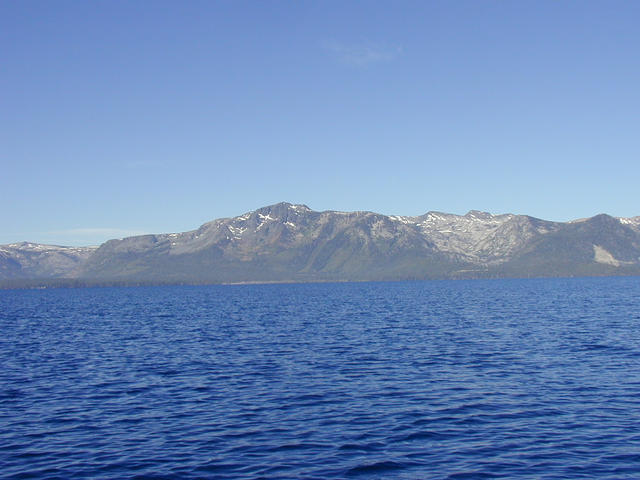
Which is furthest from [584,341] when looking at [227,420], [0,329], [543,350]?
[0,329]

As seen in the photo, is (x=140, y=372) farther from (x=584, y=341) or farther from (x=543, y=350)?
(x=584, y=341)

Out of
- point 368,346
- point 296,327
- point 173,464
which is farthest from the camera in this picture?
point 296,327

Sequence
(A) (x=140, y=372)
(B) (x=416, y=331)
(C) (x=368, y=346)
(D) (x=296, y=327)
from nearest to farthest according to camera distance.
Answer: (A) (x=140, y=372), (C) (x=368, y=346), (B) (x=416, y=331), (D) (x=296, y=327)

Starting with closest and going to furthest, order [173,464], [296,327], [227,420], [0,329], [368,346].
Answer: [173,464], [227,420], [368,346], [296,327], [0,329]

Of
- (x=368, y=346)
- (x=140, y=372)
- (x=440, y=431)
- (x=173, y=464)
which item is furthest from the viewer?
(x=368, y=346)

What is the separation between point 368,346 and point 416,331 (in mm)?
18712

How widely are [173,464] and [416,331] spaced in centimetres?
6251

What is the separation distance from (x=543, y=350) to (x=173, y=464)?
4701cm

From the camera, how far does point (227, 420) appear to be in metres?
37.6

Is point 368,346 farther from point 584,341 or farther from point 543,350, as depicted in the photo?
point 584,341

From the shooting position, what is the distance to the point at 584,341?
235ft

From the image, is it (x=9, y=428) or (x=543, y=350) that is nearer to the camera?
(x=9, y=428)

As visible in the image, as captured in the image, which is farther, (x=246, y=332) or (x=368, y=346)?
(x=246, y=332)

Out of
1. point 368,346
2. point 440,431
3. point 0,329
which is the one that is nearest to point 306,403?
point 440,431
